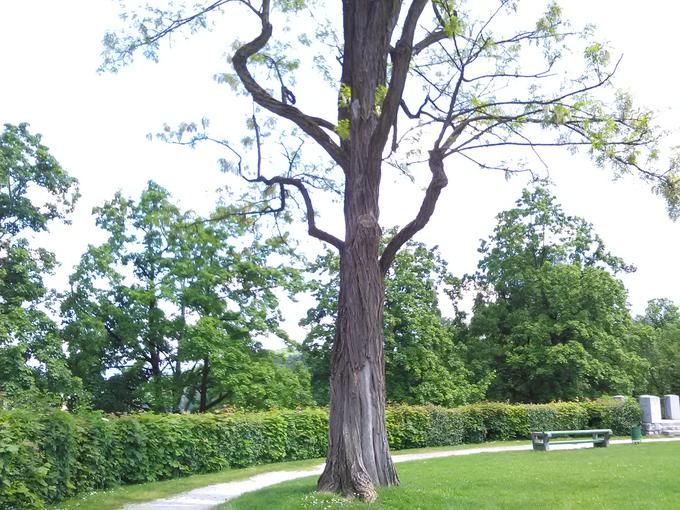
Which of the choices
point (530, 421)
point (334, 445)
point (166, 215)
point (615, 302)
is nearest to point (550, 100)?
point (334, 445)

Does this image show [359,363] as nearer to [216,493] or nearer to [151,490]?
[216,493]

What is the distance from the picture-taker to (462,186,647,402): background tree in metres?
38.7

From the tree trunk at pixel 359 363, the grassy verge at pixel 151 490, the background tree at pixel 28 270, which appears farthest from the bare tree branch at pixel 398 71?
the background tree at pixel 28 270

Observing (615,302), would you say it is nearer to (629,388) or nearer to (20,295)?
(629,388)

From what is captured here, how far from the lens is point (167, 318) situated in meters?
32.1

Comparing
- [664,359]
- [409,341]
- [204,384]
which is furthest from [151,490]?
[664,359]

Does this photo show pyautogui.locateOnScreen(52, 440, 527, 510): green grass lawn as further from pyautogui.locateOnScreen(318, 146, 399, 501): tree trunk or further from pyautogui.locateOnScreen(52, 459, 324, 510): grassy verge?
pyautogui.locateOnScreen(318, 146, 399, 501): tree trunk

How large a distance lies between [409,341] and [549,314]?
953 cm

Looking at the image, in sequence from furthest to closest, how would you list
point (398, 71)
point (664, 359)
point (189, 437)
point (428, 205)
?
point (664, 359) → point (189, 437) → point (428, 205) → point (398, 71)

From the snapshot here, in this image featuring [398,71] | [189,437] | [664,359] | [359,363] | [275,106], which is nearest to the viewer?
[398,71]

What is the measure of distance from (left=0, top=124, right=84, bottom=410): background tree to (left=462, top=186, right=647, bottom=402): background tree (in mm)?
23779

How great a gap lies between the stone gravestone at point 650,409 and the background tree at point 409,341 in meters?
8.92

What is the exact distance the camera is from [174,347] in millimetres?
32812

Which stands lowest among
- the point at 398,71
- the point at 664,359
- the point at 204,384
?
the point at 204,384
